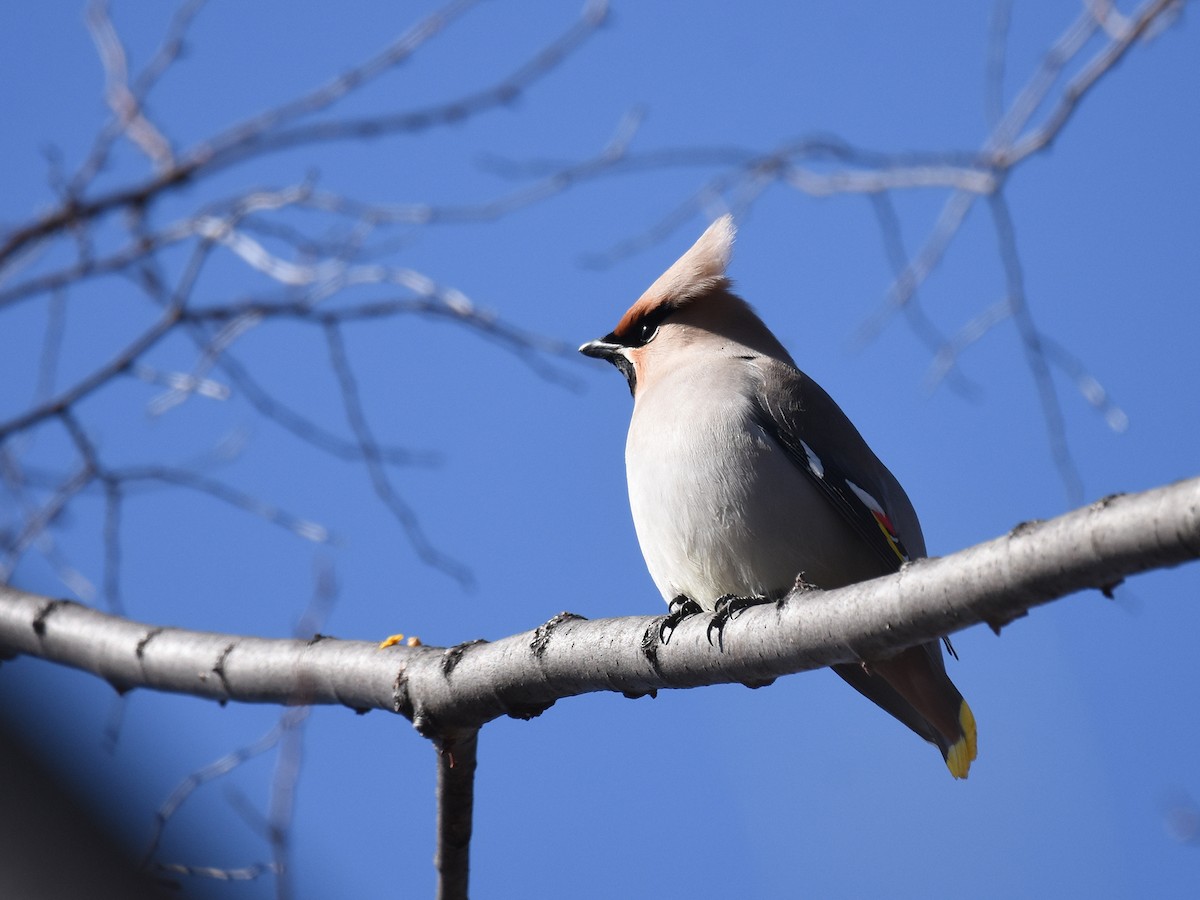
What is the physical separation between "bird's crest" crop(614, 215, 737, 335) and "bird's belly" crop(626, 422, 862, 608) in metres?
1.04

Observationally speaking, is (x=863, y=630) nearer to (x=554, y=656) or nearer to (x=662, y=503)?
(x=554, y=656)

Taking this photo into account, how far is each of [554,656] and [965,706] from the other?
1365 mm

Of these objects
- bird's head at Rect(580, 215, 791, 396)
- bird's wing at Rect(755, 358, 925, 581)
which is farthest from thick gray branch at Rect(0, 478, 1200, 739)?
bird's head at Rect(580, 215, 791, 396)

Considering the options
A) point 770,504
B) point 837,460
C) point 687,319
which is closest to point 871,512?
point 837,460

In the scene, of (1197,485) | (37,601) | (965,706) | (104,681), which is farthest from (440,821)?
(1197,485)

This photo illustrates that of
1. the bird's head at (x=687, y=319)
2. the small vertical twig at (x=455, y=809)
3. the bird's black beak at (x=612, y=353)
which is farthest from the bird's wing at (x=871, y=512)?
the small vertical twig at (x=455, y=809)

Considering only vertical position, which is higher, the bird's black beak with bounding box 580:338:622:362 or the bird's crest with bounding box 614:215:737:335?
the bird's crest with bounding box 614:215:737:335

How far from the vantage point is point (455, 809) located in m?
2.92

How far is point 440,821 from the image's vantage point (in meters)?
2.93

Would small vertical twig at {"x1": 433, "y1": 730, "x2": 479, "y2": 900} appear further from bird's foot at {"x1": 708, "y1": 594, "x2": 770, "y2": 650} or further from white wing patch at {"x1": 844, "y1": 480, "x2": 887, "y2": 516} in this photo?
white wing patch at {"x1": 844, "y1": 480, "x2": 887, "y2": 516}

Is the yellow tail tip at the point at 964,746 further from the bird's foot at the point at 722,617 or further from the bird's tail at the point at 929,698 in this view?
the bird's foot at the point at 722,617

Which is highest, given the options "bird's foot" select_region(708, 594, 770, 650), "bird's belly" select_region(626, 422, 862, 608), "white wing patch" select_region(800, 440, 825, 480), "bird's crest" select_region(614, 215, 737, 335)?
"bird's crest" select_region(614, 215, 737, 335)

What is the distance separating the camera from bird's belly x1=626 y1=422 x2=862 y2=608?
3.60 m

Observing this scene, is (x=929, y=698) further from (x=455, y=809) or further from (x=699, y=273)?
(x=699, y=273)
